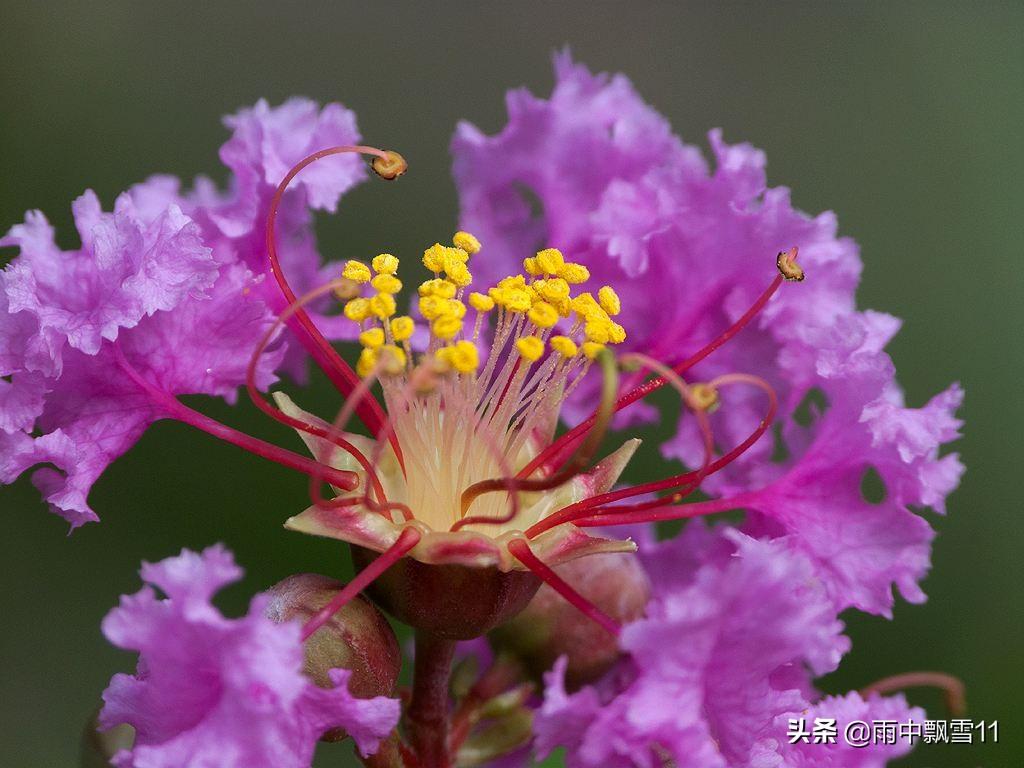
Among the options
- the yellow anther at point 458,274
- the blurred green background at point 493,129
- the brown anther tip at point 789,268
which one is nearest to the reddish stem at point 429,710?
the yellow anther at point 458,274

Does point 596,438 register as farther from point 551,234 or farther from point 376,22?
point 376,22

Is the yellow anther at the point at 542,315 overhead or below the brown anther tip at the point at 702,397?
overhead

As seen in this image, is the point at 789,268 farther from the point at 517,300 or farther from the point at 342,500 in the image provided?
the point at 342,500

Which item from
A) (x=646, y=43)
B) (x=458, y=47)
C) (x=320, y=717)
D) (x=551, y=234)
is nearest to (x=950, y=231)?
(x=646, y=43)

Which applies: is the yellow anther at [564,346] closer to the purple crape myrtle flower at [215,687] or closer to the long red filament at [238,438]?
the long red filament at [238,438]

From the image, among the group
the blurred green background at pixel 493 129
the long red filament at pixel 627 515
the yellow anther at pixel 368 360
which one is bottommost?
the long red filament at pixel 627 515
